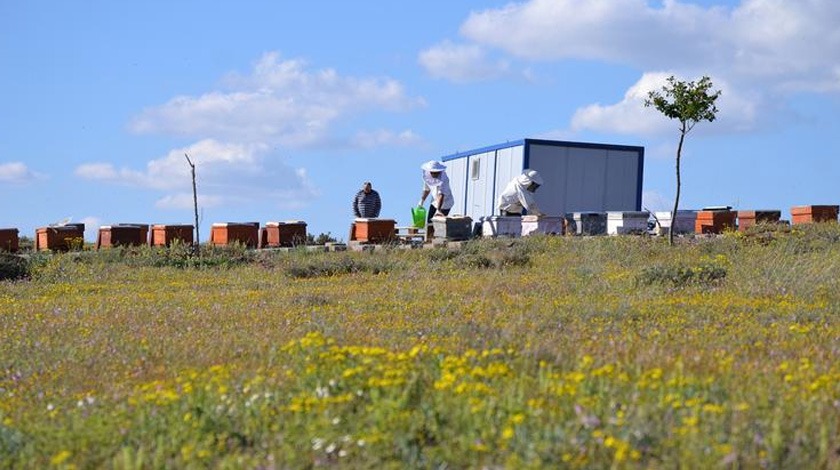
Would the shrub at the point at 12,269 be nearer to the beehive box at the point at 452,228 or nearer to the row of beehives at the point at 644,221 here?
the beehive box at the point at 452,228

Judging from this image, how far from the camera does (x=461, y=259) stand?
2142cm

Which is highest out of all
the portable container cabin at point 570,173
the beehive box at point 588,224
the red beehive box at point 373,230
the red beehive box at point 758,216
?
the portable container cabin at point 570,173

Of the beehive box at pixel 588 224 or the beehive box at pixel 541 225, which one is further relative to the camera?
the beehive box at pixel 588 224

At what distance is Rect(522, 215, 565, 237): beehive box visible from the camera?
1180 inches

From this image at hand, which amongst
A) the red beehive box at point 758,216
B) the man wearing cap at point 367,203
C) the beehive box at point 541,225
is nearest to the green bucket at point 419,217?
the man wearing cap at point 367,203

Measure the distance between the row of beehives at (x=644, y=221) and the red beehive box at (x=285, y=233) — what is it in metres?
6.03

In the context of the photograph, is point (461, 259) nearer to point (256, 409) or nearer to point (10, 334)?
point (10, 334)

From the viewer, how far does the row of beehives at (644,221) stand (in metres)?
30.1

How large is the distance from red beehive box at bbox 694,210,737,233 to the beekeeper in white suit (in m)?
5.31

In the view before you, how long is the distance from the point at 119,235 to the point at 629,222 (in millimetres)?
16028

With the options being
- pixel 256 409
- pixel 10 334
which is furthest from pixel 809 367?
pixel 10 334

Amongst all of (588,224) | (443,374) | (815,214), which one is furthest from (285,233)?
(443,374)

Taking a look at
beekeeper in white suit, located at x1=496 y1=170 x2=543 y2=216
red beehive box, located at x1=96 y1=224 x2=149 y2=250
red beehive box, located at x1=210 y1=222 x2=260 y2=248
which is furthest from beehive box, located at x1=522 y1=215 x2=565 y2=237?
red beehive box, located at x1=96 y1=224 x2=149 y2=250

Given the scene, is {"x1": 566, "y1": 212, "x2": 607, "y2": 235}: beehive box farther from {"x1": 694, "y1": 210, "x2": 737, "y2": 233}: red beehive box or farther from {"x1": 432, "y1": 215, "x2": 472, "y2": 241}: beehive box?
{"x1": 432, "y1": 215, "x2": 472, "y2": 241}: beehive box
